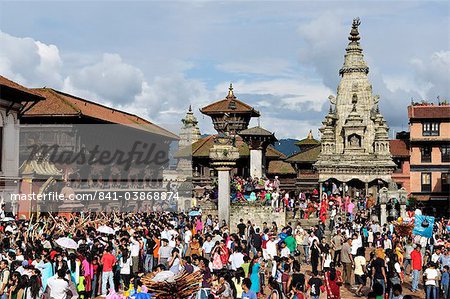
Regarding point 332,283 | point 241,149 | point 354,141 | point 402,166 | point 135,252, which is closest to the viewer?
point 332,283

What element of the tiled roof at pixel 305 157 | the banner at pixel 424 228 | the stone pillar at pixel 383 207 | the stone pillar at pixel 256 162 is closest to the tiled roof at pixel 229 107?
the tiled roof at pixel 305 157

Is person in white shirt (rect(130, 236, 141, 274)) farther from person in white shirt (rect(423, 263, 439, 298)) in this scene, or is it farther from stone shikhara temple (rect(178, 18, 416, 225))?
stone shikhara temple (rect(178, 18, 416, 225))

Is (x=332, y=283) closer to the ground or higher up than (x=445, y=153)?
closer to the ground

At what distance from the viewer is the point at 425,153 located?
62.0 metres

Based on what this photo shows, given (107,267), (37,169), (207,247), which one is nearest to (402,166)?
(37,169)

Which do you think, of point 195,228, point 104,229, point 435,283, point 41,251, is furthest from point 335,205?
point 41,251

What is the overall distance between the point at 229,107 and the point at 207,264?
147ft

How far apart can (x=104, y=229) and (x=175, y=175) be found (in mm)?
42214

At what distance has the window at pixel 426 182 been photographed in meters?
61.7

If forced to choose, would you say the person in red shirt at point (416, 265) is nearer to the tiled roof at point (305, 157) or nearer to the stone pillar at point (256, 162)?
the stone pillar at point (256, 162)

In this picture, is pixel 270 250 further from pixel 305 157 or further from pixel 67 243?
pixel 305 157

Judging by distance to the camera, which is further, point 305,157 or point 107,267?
point 305,157

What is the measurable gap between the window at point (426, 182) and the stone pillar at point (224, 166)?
3579 centimetres

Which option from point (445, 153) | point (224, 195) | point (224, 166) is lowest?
point (224, 195)
